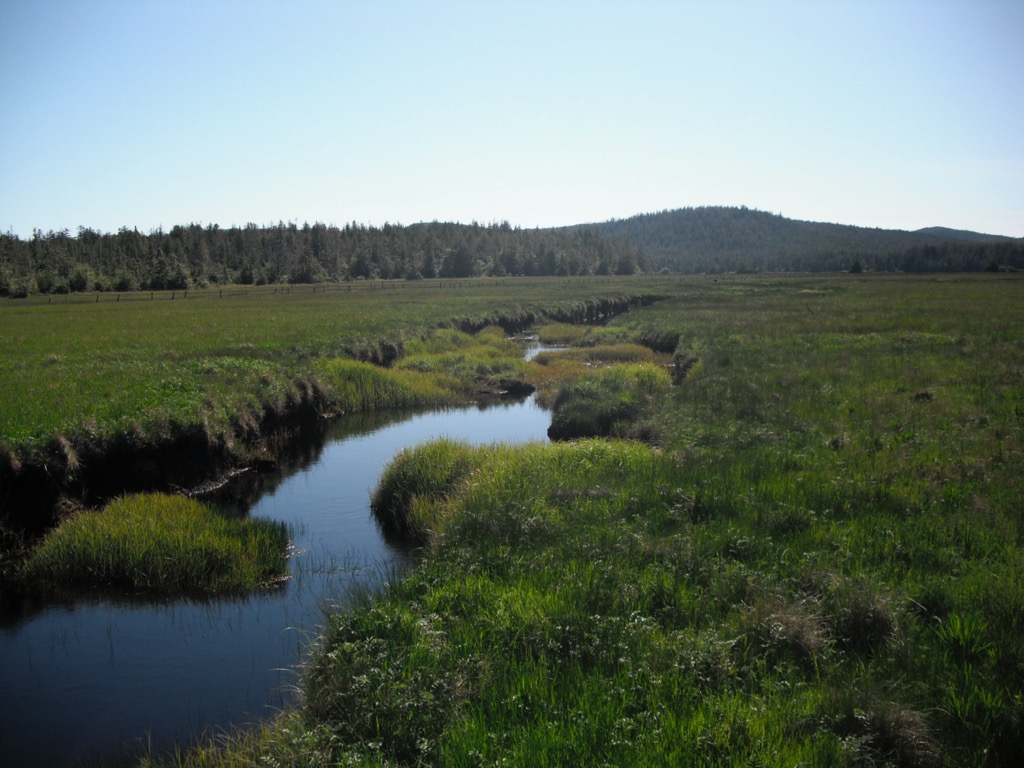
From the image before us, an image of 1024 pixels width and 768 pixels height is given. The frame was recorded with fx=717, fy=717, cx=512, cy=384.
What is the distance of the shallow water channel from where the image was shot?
829 centimetres

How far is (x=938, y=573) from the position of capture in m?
8.75

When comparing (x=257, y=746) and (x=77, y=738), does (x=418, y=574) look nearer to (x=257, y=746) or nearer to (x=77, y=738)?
(x=257, y=746)

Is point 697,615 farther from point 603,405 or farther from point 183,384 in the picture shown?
point 183,384

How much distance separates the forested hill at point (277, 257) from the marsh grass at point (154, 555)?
298 feet

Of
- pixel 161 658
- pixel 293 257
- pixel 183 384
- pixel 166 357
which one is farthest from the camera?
pixel 293 257

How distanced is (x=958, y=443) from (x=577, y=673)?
11.5 m

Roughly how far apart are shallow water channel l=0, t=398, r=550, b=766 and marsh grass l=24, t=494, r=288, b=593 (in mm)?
423

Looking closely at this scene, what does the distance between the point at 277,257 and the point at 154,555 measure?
14169cm

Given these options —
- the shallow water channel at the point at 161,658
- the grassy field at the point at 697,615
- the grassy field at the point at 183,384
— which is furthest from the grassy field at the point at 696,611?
the grassy field at the point at 183,384

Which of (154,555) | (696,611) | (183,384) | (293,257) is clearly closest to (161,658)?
(154,555)

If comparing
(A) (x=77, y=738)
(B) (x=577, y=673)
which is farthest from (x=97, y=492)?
(B) (x=577, y=673)

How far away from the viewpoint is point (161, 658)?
32.6ft

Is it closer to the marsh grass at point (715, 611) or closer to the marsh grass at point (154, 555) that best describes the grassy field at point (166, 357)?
the marsh grass at point (154, 555)

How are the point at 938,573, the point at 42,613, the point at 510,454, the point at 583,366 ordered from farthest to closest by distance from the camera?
A: the point at 583,366, the point at 510,454, the point at 42,613, the point at 938,573
